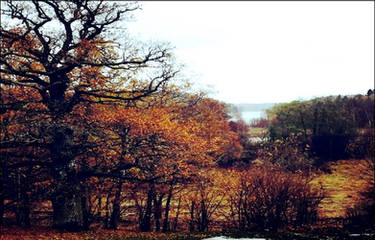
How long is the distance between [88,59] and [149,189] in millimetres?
8768

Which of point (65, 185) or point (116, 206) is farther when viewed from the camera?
point (116, 206)

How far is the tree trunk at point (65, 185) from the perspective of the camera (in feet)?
70.6

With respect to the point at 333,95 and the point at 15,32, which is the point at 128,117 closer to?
the point at 15,32

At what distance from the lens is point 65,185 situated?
2158 cm

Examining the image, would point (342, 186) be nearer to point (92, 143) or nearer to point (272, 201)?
point (272, 201)

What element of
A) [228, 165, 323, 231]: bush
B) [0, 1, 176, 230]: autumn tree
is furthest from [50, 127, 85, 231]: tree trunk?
[228, 165, 323, 231]: bush

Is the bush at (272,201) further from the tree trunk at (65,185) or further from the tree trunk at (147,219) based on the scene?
the tree trunk at (65,185)

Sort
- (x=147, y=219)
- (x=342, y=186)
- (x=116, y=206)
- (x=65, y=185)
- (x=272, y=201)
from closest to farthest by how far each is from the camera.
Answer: (x=65, y=185)
(x=272, y=201)
(x=116, y=206)
(x=147, y=219)
(x=342, y=186)

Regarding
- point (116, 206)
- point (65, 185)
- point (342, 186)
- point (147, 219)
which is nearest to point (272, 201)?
point (147, 219)

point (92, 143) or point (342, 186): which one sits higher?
point (92, 143)

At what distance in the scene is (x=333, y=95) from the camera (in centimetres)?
5988

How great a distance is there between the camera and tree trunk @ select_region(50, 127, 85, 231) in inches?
848

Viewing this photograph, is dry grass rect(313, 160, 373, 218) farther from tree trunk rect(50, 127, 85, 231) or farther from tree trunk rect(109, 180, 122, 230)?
tree trunk rect(50, 127, 85, 231)

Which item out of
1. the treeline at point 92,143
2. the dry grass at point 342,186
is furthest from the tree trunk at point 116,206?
the dry grass at point 342,186
